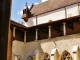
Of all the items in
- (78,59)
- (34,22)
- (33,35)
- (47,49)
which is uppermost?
(34,22)

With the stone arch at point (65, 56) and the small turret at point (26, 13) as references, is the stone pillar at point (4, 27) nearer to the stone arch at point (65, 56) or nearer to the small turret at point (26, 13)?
the stone arch at point (65, 56)

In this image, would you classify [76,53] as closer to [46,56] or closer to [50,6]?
[46,56]

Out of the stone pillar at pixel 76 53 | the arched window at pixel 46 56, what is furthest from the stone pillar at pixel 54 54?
the stone pillar at pixel 76 53

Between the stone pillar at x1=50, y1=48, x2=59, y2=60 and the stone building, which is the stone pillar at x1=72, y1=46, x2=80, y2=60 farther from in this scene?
the stone pillar at x1=50, y1=48, x2=59, y2=60

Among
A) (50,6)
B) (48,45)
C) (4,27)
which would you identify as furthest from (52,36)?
(4,27)

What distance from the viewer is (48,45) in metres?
20.4

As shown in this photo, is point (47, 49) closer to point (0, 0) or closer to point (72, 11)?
point (72, 11)

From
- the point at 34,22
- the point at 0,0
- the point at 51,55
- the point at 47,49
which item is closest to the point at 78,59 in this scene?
the point at 51,55

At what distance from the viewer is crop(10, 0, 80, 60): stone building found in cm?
1889

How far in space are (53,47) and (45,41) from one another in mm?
1533

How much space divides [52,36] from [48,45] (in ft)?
6.62

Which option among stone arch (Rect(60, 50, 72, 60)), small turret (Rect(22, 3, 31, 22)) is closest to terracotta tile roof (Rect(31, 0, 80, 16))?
small turret (Rect(22, 3, 31, 22))

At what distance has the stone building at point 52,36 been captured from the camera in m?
18.9

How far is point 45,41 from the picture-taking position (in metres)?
20.9
